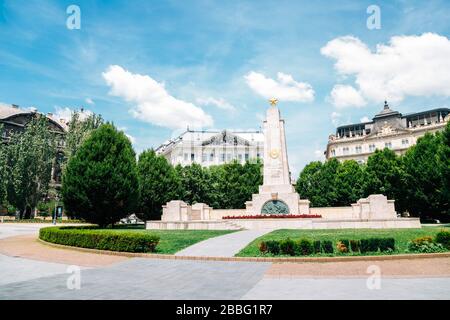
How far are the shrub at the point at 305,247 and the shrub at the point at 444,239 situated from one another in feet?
17.7

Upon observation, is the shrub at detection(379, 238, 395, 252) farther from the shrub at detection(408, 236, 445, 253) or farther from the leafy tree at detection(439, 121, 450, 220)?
the leafy tree at detection(439, 121, 450, 220)

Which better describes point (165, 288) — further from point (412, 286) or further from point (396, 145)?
point (396, 145)

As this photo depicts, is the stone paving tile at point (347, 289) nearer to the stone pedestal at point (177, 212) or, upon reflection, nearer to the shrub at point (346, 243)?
the shrub at point (346, 243)

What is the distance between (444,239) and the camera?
13531 millimetres

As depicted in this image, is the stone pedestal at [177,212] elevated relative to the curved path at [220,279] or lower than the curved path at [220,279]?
elevated

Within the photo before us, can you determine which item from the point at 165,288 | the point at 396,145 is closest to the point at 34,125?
the point at 165,288

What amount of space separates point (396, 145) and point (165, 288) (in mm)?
73617

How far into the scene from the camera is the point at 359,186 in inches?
1845

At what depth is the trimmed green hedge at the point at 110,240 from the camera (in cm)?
1521

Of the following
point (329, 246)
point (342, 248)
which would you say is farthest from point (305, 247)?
point (342, 248)


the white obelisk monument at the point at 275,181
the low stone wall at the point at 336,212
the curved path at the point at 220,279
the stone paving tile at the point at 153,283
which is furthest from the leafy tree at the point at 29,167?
the stone paving tile at the point at 153,283

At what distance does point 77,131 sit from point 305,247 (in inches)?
1917

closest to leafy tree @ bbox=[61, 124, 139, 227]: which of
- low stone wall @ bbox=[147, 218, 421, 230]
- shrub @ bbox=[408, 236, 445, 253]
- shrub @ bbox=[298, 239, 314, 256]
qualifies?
low stone wall @ bbox=[147, 218, 421, 230]

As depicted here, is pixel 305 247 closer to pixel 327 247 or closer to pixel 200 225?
pixel 327 247
